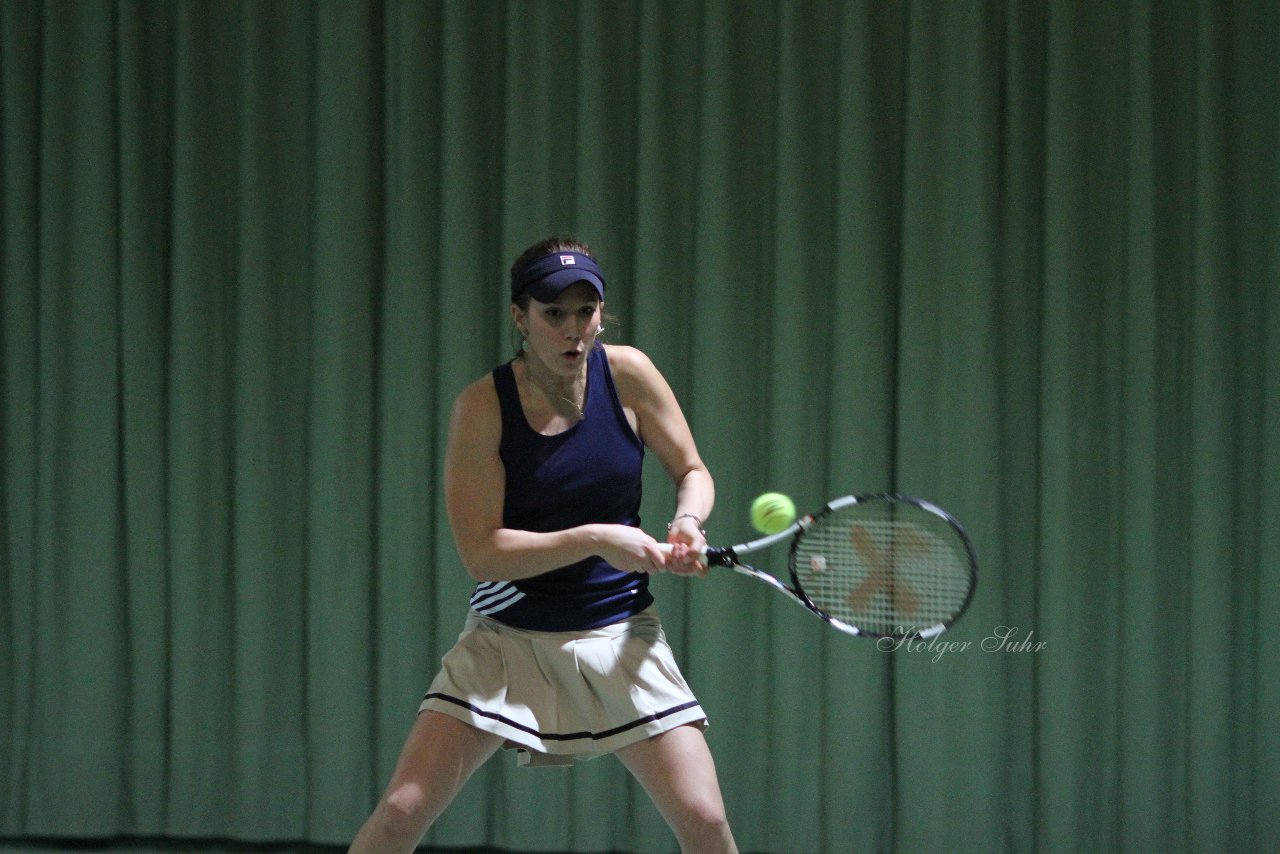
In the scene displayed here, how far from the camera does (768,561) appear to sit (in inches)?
155

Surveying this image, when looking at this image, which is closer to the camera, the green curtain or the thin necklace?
the thin necklace

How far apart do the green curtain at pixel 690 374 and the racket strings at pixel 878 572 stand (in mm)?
1111

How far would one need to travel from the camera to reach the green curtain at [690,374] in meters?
3.83

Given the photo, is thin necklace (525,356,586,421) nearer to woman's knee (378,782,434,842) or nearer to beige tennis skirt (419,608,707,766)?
beige tennis skirt (419,608,707,766)

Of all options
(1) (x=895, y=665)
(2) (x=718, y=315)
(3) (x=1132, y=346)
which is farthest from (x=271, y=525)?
(3) (x=1132, y=346)

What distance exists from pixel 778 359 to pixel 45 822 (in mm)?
2518

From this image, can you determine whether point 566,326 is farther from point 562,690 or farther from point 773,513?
point 562,690

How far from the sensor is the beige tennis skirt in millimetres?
2484

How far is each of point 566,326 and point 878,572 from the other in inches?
31.2

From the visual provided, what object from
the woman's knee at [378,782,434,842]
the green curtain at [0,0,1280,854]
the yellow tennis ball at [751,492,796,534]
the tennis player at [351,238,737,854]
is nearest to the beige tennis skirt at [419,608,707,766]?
the tennis player at [351,238,737,854]

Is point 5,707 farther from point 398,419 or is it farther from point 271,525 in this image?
point 398,419

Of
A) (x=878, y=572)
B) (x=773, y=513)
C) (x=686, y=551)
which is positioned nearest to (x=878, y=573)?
(x=878, y=572)

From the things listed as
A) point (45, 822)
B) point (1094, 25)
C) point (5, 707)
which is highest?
point (1094, 25)

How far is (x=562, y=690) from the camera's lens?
101 inches
